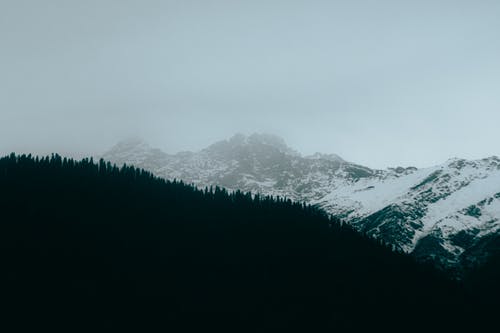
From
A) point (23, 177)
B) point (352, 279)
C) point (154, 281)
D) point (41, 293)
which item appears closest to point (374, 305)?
point (352, 279)

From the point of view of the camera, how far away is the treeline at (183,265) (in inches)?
4611

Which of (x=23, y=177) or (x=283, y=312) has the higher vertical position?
(x=23, y=177)

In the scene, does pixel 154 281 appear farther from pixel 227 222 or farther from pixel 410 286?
pixel 410 286

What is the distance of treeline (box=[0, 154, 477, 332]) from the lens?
117m

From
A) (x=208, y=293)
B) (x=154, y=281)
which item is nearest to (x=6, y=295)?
(x=154, y=281)

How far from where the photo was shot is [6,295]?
4387 inches

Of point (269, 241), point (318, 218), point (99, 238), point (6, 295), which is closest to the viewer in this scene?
point (6, 295)

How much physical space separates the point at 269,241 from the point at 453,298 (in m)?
56.9

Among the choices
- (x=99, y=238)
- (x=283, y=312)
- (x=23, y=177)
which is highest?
(x=23, y=177)

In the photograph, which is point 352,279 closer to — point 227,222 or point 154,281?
point 227,222

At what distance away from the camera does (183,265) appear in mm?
139875

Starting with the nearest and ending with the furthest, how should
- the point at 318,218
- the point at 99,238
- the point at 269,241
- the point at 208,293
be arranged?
the point at 208,293 → the point at 99,238 → the point at 269,241 → the point at 318,218

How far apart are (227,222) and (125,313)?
5957cm

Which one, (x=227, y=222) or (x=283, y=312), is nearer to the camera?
(x=283, y=312)
